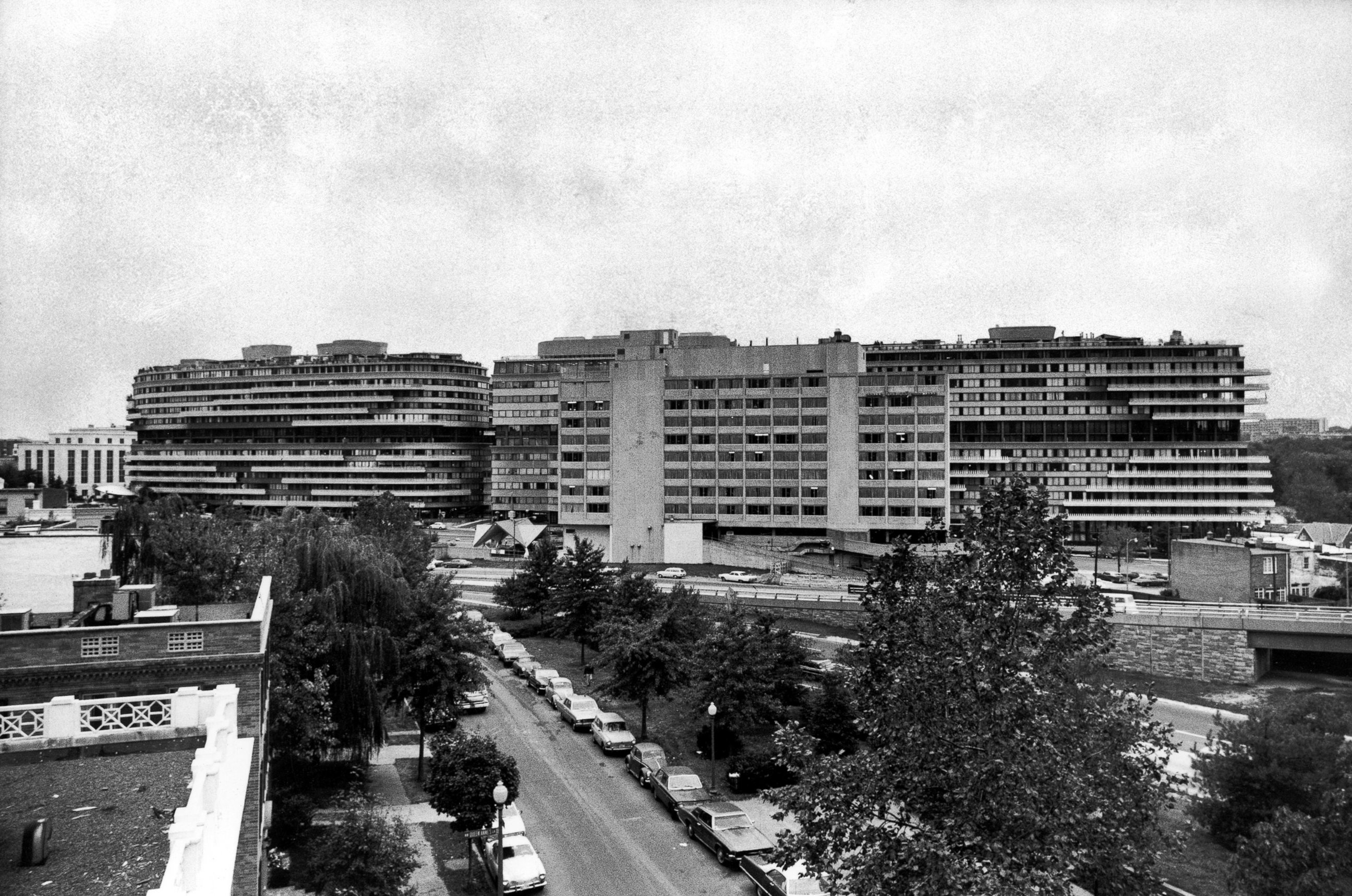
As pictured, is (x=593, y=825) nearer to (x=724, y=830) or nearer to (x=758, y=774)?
(x=724, y=830)

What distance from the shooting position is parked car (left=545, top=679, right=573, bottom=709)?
1326 inches

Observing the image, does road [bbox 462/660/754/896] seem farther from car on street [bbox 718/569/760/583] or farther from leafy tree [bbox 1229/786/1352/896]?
car on street [bbox 718/569/760/583]

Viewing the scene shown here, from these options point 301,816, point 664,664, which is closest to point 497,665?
point 664,664

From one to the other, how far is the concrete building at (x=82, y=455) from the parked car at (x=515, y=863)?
144427 mm

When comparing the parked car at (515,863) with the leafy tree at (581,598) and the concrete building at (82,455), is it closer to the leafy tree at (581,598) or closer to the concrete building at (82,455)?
the leafy tree at (581,598)

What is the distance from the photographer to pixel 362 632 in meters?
25.1

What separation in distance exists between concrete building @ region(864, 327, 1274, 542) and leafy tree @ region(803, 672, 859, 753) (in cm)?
5664

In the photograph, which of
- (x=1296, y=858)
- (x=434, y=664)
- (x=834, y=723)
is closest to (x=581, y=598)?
(x=434, y=664)

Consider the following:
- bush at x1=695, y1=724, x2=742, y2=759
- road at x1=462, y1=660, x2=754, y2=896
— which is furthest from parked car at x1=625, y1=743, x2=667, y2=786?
bush at x1=695, y1=724, x2=742, y2=759

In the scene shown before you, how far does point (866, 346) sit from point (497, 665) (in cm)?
6580

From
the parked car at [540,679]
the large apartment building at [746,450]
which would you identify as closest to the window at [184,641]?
the parked car at [540,679]

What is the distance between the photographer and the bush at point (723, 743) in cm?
2945

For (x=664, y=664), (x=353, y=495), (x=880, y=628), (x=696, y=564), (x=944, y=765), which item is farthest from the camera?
(x=353, y=495)

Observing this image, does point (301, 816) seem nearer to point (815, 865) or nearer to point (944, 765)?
point (815, 865)
